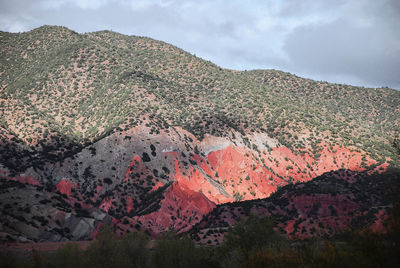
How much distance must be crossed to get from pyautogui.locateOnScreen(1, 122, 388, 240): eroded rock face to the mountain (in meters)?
0.21

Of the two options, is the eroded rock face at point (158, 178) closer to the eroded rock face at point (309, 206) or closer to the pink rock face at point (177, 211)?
the pink rock face at point (177, 211)

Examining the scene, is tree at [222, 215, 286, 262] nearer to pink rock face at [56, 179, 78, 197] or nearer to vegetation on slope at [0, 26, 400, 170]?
pink rock face at [56, 179, 78, 197]

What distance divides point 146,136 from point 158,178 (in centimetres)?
994

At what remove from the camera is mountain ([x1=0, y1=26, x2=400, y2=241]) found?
5597cm

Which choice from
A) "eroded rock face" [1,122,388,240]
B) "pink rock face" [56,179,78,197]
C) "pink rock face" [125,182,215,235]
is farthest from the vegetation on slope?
"pink rock face" [125,182,215,235]

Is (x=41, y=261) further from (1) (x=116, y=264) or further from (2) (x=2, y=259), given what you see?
(1) (x=116, y=264)

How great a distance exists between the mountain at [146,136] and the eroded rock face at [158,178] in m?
0.21

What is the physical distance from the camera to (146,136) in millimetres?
72625

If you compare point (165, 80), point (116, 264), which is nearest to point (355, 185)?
point (116, 264)

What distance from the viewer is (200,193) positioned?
63.2 meters

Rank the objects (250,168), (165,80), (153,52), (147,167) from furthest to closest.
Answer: (153,52) < (165,80) < (250,168) < (147,167)

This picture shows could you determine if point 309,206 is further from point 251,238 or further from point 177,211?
point 251,238

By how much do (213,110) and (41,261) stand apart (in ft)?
230

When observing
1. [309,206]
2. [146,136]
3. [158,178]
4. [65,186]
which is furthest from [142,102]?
[309,206]
